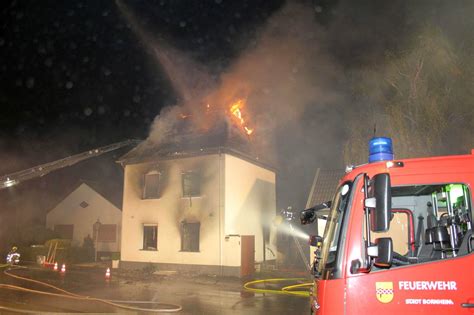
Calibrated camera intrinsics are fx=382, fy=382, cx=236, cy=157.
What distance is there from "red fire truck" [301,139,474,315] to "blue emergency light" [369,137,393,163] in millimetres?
37

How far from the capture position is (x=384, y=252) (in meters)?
2.93

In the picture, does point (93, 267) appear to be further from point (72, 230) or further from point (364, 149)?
point (364, 149)

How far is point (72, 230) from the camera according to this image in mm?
25891

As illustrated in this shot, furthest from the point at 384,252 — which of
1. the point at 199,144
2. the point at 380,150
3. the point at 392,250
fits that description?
the point at 199,144

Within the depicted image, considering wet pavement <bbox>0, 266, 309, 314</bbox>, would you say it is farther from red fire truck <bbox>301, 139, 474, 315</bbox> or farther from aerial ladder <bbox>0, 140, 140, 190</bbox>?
red fire truck <bbox>301, 139, 474, 315</bbox>

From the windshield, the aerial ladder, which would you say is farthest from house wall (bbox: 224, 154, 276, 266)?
the windshield

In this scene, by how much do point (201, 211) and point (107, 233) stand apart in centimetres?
1010

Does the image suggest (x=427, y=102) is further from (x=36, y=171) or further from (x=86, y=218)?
(x=86, y=218)

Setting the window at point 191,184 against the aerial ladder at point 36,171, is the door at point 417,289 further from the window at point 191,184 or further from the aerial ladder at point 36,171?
the aerial ladder at point 36,171

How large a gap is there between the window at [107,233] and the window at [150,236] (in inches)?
255

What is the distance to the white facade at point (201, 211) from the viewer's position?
1667 centimetres

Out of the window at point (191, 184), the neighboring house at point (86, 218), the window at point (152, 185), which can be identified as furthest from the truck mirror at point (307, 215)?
the neighboring house at point (86, 218)

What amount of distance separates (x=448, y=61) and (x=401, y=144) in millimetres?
3025

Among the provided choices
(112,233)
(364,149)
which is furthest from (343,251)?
(112,233)
